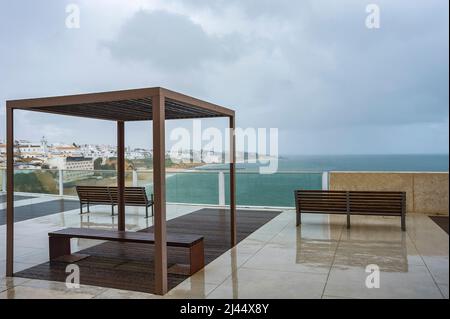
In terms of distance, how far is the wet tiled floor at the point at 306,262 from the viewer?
433 centimetres

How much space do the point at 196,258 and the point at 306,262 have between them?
5.18 feet

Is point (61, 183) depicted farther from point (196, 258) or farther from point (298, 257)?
point (298, 257)

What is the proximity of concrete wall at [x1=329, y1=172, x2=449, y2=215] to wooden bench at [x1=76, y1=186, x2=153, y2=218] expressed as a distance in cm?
529

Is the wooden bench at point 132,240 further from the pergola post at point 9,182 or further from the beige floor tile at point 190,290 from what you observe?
the pergola post at point 9,182

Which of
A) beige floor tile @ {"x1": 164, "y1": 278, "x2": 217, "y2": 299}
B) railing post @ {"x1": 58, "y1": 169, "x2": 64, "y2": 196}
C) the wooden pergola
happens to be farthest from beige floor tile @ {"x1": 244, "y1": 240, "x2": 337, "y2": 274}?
railing post @ {"x1": 58, "y1": 169, "x2": 64, "y2": 196}

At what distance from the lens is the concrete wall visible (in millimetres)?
9547

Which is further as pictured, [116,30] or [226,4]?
[226,4]

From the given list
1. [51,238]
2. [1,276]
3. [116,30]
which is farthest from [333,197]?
[116,30]

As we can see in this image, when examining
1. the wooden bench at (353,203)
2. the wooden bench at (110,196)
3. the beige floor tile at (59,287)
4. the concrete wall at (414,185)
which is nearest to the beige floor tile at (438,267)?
the wooden bench at (353,203)

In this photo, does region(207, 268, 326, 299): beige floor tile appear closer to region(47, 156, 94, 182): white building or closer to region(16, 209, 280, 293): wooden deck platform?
region(16, 209, 280, 293): wooden deck platform

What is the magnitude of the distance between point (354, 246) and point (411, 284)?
194 cm
